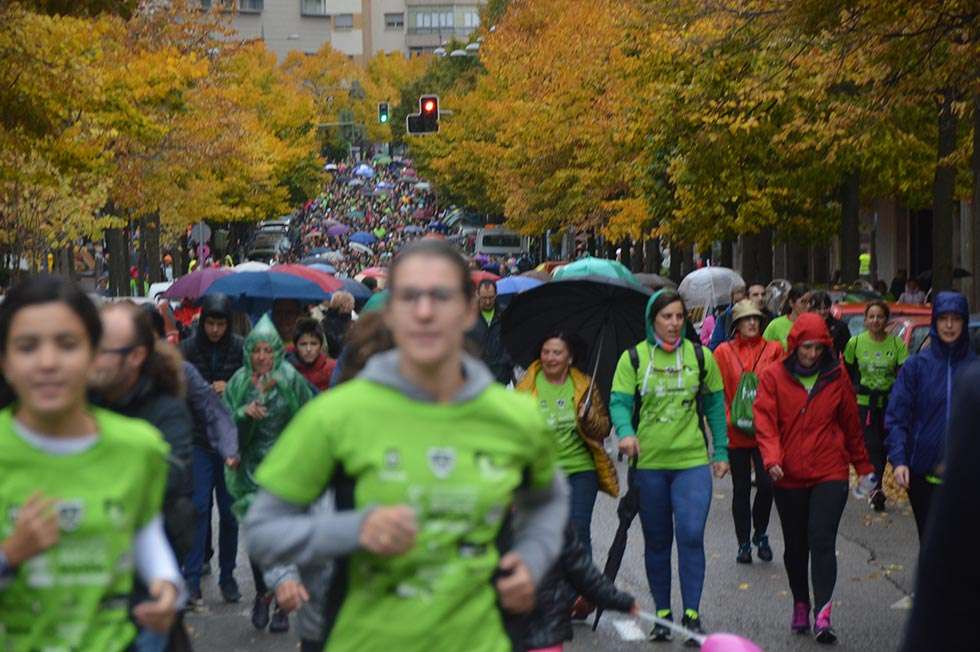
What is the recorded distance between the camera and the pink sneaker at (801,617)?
422 inches

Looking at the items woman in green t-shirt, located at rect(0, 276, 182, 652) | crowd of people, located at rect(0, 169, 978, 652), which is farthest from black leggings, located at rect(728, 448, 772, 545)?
woman in green t-shirt, located at rect(0, 276, 182, 652)

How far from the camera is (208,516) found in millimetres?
12164

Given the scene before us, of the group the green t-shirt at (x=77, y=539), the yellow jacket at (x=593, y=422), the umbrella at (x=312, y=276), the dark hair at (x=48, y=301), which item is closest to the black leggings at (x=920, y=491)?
the yellow jacket at (x=593, y=422)

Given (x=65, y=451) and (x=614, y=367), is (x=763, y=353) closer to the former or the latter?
(x=614, y=367)

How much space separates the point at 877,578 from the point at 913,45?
8.10m

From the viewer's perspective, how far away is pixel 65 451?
4438 mm

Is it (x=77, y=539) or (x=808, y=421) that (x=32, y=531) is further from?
(x=808, y=421)

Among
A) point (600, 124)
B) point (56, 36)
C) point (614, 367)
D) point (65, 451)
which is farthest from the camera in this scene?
point (600, 124)

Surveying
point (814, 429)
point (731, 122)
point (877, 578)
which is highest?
point (731, 122)

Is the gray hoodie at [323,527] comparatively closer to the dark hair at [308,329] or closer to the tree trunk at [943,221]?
the dark hair at [308,329]

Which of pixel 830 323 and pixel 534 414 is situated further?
pixel 830 323

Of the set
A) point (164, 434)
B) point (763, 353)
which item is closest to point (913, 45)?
point (763, 353)

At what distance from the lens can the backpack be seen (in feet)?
41.2

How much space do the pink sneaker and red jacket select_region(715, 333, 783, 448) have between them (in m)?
2.30
